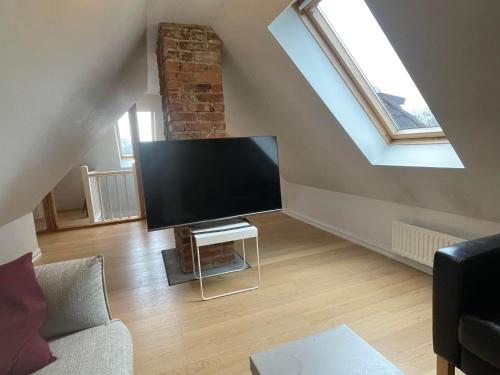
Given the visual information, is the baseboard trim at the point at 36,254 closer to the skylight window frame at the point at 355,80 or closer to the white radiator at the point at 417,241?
the skylight window frame at the point at 355,80

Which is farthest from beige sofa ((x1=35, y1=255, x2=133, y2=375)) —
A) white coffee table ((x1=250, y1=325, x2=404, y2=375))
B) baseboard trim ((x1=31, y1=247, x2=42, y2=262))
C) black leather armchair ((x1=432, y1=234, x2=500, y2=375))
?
baseboard trim ((x1=31, y1=247, x2=42, y2=262))

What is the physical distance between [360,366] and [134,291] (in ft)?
6.93

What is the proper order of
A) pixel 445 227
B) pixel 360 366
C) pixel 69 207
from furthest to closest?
pixel 69 207 < pixel 445 227 < pixel 360 366

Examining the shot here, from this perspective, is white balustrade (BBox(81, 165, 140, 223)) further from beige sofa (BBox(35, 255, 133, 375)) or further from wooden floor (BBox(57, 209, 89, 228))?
beige sofa (BBox(35, 255, 133, 375))

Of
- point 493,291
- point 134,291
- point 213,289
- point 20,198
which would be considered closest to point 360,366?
point 493,291

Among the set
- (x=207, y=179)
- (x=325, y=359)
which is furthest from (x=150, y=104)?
(x=325, y=359)

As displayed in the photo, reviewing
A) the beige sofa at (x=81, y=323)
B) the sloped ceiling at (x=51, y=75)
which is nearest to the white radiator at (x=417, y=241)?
the beige sofa at (x=81, y=323)

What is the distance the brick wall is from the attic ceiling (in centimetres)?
15

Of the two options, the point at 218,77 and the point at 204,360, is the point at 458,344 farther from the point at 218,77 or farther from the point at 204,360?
the point at 218,77

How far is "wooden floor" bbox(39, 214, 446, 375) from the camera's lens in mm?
1797

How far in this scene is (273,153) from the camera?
2652 mm

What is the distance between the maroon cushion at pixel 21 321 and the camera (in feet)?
3.59

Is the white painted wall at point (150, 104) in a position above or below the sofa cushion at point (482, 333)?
above

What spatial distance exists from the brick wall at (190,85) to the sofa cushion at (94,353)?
5.26ft
